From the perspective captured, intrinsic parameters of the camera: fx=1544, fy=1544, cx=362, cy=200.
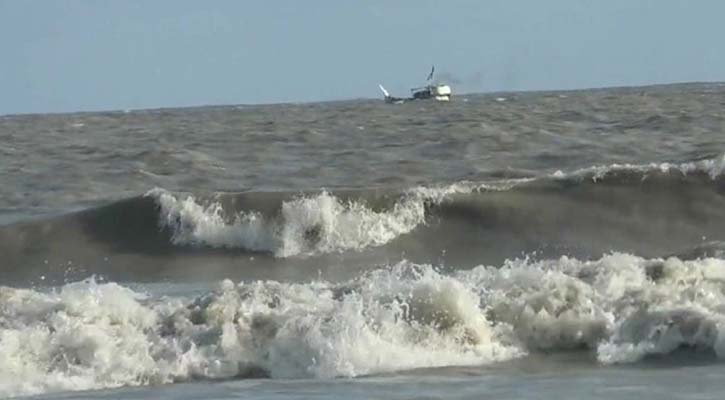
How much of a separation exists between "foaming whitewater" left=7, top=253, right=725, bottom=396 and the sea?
0.8 inches

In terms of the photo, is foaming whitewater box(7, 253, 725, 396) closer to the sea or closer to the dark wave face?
the sea

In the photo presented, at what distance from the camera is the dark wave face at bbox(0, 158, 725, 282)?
16641 mm

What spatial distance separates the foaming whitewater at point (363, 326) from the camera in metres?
10.0

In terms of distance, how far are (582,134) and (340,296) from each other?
52.8 ft

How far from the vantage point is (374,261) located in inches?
649

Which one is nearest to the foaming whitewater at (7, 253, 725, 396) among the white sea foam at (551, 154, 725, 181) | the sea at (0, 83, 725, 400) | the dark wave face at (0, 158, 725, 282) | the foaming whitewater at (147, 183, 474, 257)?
the sea at (0, 83, 725, 400)

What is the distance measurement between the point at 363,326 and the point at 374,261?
6036 millimetres

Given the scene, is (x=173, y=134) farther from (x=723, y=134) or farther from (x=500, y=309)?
(x=500, y=309)

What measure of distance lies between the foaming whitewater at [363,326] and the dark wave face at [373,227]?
14.5ft

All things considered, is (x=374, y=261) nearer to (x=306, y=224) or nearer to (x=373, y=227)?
(x=373, y=227)

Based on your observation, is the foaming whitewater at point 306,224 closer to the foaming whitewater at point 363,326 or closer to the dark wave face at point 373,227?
the dark wave face at point 373,227

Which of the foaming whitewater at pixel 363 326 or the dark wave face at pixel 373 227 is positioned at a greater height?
the dark wave face at pixel 373 227

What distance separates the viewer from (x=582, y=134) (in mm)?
27156

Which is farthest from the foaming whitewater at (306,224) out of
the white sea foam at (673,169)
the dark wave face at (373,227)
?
the white sea foam at (673,169)
